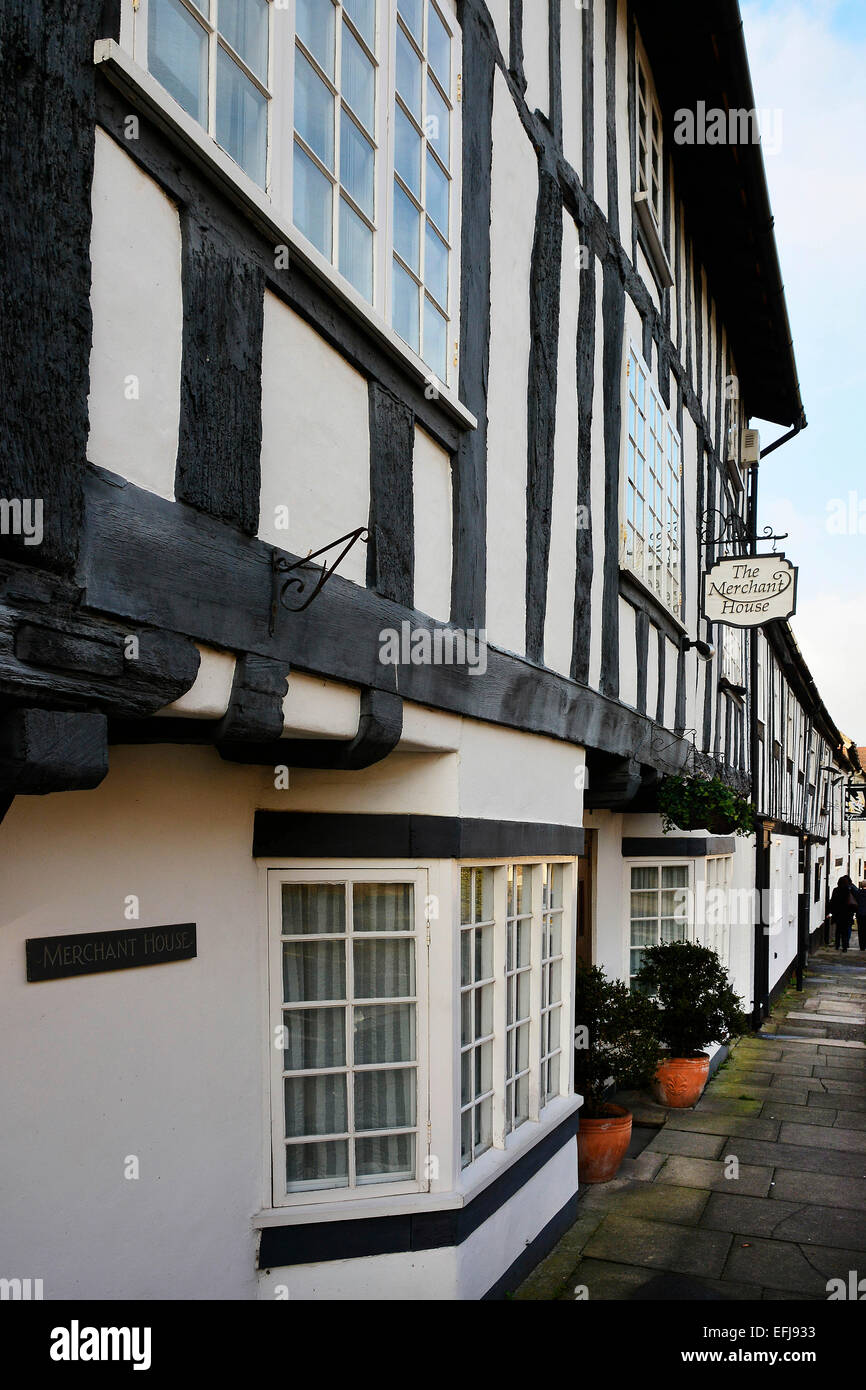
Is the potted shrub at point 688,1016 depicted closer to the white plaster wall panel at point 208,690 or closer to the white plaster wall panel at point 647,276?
the white plaster wall panel at point 647,276

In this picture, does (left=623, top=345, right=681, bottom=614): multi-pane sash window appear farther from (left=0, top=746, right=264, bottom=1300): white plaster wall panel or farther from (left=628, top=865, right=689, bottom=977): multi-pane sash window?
(left=0, top=746, right=264, bottom=1300): white plaster wall panel

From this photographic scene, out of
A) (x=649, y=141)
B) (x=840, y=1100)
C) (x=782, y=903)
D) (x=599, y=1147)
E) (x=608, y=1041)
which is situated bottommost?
(x=840, y=1100)

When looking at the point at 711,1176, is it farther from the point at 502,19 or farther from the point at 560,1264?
the point at 502,19

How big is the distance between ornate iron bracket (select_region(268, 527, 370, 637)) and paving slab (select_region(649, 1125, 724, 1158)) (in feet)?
20.1

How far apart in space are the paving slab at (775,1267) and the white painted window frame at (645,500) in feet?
14.1

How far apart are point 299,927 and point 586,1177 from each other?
363 centimetres

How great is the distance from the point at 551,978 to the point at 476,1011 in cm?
133

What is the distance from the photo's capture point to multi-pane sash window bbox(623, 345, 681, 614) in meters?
8.09

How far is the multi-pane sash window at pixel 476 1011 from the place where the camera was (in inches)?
200

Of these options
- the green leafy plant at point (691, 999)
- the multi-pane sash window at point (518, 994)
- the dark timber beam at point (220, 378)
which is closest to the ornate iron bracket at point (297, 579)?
the dark timber beam at point (220, 378)

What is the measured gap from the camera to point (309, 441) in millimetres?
3604

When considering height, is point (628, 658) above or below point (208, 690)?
above

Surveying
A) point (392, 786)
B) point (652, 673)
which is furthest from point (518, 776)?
point (652, 673)
